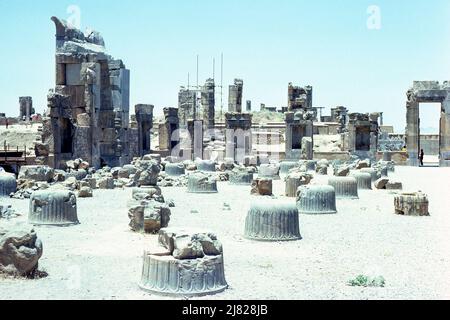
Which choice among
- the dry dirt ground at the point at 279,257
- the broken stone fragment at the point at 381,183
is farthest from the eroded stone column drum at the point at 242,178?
the dry dirt ground at the point at 279,257

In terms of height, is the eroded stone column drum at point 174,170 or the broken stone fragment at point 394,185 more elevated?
the eroded stone column drum at point 174,170

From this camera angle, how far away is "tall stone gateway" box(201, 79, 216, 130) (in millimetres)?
45656

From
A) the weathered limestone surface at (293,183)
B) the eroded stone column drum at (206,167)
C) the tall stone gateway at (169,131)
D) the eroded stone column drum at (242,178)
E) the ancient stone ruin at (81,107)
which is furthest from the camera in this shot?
the tall stone gateway at (169,131)

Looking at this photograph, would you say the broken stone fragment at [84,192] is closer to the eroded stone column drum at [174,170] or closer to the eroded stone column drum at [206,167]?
the eroded stone column drum at [174,170]

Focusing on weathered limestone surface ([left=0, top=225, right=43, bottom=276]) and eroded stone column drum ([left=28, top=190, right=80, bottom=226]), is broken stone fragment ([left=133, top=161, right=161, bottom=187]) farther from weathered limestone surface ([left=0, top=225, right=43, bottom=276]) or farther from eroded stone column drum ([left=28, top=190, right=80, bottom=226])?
weathered limestone surface ([left=0, top=225, right=43, bottom=276])

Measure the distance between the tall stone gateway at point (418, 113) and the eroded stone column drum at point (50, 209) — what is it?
94.2ft

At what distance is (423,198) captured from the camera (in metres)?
13.7

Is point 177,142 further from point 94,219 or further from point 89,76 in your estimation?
point 94,219

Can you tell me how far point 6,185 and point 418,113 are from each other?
1069 inches

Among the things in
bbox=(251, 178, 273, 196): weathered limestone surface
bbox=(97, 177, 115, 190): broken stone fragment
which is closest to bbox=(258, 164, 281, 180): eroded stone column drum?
bbox=(251, 178, 273, 196): weathered limestone surface

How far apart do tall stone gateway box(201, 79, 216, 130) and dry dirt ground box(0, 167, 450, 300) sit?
30947 millimetres

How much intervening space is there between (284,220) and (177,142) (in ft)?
96.8

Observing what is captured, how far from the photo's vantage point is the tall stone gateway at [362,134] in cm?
3738
